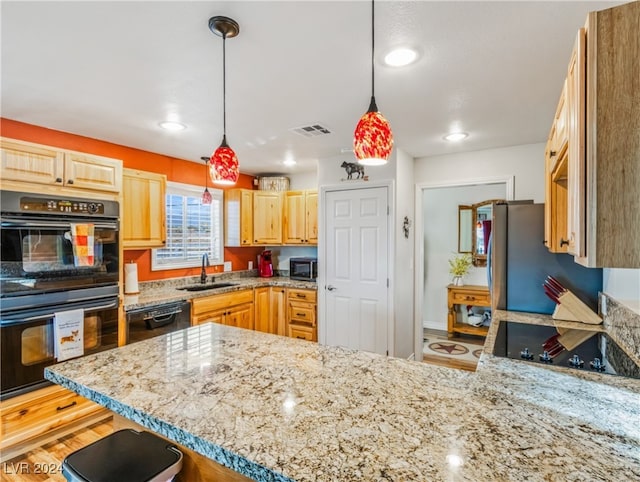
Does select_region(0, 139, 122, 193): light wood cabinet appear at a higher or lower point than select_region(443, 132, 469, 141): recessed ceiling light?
lower

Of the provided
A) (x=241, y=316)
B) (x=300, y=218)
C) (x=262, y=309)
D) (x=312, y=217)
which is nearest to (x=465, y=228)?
(x=312, y=217)

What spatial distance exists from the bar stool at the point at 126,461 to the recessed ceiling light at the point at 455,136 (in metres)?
3.08

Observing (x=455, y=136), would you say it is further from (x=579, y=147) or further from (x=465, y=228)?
(x=579, y=147)

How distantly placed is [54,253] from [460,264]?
4553 millimetres

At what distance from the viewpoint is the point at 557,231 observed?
2043 mm

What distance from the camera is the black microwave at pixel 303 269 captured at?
4.46 m

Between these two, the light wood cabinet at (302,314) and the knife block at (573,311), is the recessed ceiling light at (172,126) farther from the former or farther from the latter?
the knife block at (573,311)

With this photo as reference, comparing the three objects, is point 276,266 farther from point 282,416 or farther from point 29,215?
point 282,416

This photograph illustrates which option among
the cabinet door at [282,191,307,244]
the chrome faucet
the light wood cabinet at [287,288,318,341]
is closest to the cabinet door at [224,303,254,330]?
the light wood cabinet at [287,288,318,341]

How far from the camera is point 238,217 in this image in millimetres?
4465

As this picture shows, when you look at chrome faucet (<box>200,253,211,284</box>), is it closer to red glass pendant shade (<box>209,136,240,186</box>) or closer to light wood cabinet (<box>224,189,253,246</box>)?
light wood cabinet (<box>224,189,253,246</box>)

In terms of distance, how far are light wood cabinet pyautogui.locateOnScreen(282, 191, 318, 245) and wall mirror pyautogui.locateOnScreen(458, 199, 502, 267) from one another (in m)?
2.23

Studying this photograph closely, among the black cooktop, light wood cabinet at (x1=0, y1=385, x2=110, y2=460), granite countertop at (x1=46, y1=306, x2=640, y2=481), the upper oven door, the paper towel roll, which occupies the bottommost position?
light wood cabinet at (x1=0, y1=385, x2=110, y2=460)

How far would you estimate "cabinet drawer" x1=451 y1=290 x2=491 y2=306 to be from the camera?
180 inches
